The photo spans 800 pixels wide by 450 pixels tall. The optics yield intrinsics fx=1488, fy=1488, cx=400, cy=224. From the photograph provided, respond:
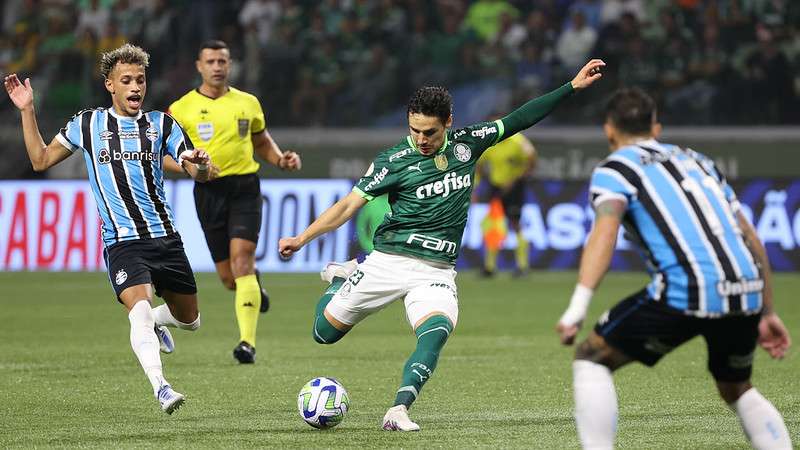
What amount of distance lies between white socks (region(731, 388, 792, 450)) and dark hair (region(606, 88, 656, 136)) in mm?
1107

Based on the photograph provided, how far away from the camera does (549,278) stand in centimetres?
1955

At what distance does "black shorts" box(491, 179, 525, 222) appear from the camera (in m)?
19.8

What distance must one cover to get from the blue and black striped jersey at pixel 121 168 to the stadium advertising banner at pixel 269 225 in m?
11.4

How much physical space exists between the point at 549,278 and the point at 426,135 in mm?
11987

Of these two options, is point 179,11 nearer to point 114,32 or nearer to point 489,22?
point 114,32

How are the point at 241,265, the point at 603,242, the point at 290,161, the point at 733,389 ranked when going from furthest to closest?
the point at 241,265
the point at 290,161
the point at 733,389
the point at 603,242

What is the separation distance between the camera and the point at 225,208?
444 inches

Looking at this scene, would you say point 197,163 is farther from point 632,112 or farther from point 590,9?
point 590,9

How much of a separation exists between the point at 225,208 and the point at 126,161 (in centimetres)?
302

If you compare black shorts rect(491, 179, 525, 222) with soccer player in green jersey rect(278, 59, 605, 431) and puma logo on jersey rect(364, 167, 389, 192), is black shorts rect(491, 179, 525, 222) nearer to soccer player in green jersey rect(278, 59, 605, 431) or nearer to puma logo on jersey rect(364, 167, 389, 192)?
soccer player in green jersey rect(278, 59, 605, 431)

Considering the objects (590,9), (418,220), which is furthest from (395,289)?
(590,9)

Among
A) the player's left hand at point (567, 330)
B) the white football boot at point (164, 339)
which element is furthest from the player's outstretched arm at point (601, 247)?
the white football boot at point (164, 339)

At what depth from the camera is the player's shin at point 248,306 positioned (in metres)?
10.7

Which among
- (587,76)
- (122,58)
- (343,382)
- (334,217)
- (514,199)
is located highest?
(587,76)
